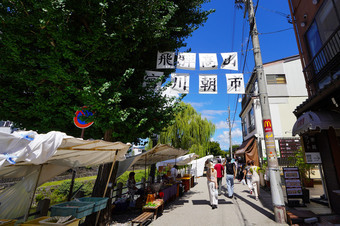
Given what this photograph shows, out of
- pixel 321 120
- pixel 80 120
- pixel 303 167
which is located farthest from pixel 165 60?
pixel 303 167

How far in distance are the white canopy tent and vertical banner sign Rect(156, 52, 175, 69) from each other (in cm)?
379

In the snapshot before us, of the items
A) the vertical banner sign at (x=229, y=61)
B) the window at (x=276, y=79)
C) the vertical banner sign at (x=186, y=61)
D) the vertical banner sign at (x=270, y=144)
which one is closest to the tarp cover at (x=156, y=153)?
the vertical banner sign at (x=186, y=61)

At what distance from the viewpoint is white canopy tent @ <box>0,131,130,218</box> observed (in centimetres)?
269

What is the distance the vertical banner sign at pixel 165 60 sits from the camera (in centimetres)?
684

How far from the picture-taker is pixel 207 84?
7344mm

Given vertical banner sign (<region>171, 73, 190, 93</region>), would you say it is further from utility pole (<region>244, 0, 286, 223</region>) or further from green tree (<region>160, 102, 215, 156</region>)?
green tree (<region>160, 102, 215, 156</region>)

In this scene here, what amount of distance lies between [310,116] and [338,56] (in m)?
2.10

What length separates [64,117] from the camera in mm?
6398

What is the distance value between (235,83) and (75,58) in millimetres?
6276

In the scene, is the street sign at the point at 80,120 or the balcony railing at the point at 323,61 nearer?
the street sign at the point at 80,120

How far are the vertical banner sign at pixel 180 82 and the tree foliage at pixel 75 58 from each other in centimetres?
86

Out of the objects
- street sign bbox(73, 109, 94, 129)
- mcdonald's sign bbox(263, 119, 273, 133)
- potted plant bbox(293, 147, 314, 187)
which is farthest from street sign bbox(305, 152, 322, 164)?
street sign bbox(73, 109, 94, 129)

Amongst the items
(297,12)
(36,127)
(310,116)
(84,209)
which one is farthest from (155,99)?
(297,12)

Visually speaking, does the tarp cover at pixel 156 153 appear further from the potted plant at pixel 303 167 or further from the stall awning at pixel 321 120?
the potted plant at pixel 303 167
